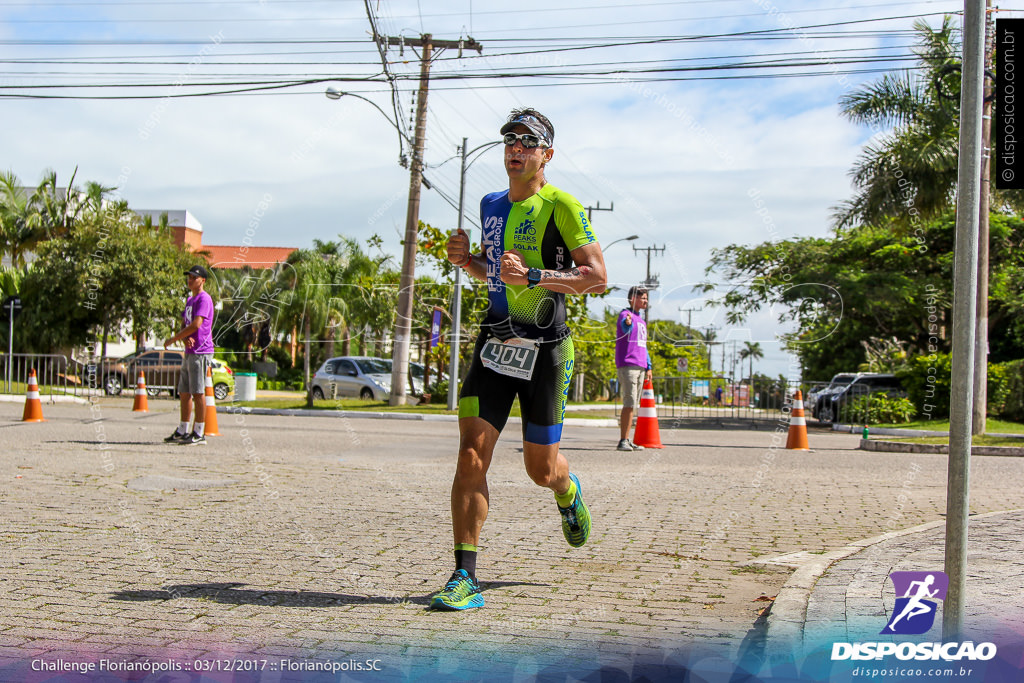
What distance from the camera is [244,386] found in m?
28.8

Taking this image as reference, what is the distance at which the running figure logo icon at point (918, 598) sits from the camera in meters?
3.38

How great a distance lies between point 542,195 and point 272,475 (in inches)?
213

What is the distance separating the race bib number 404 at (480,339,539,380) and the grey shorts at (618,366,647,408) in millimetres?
7719

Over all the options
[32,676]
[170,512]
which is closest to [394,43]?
[170,512]

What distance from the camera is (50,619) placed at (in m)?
3.92

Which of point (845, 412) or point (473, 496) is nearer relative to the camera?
point (473, 496)

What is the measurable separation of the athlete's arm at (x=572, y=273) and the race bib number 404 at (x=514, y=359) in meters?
0.30

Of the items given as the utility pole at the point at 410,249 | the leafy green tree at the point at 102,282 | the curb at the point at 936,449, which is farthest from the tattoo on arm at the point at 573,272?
the leafy green tree at the point at 102,282

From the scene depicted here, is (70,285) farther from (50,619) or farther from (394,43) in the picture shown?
(50,619)

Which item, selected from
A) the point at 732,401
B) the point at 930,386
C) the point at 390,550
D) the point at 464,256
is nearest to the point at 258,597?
the point at 390,550

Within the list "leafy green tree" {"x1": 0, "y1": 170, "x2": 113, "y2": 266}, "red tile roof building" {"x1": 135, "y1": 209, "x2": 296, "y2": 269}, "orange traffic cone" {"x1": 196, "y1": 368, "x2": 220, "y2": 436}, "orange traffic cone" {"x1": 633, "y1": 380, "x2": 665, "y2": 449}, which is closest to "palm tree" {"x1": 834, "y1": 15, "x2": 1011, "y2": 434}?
"orange traffic cone" {"x1": 633, "y1": 380, "x2": 665, "y2": 449}

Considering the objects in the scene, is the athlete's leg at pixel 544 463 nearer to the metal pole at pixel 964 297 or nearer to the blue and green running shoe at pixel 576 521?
the blue and green running shoe at pixel 576 521

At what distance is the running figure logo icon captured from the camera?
3.38m

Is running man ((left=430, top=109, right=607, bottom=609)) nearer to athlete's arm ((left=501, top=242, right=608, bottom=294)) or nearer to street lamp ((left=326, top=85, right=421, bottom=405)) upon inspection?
athlete's arm ((left=501, top=242, right=608, bottom=294))
